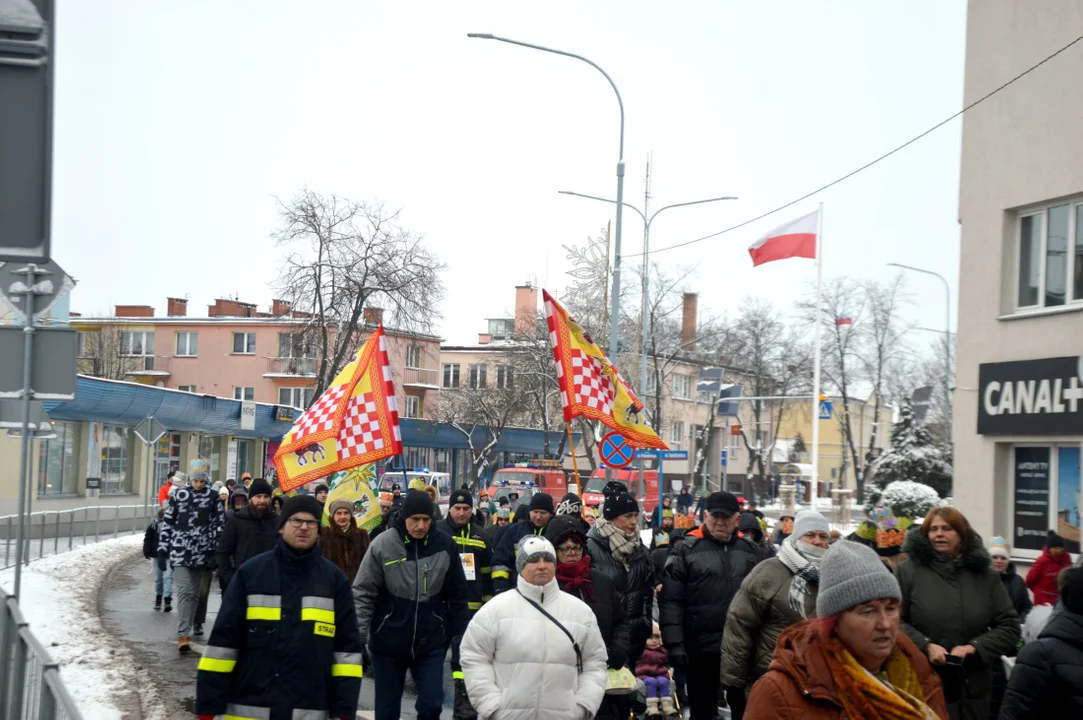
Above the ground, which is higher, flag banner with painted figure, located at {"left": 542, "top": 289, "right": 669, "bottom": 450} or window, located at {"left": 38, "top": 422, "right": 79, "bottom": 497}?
Result: flag banner with painted figure, located at {"left": 542, "top": 289, "right": 669, "bottom": 450}

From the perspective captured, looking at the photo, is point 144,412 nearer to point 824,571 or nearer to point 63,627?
point 63,627

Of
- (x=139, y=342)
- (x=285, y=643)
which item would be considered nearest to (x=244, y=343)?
(x=139, y=342)

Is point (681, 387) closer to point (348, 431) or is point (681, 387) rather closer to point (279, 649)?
point (348, 431)

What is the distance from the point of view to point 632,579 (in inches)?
347

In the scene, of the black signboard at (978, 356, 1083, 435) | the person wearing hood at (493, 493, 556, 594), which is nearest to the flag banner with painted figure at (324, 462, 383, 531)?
the person wearing hood at (493, 493, 556, 594)

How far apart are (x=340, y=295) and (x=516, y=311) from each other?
1811cm

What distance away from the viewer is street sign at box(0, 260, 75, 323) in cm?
1213

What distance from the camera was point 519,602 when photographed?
6352mm

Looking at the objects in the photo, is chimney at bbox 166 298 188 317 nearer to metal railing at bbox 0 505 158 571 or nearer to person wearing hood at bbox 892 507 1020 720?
metal railing at bbox 0 505 158 571

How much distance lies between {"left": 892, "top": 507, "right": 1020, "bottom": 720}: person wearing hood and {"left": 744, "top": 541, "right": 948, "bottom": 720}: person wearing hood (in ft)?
11.2

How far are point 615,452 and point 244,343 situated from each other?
202ft

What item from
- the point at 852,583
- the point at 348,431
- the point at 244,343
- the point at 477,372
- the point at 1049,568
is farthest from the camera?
the point at 477,372

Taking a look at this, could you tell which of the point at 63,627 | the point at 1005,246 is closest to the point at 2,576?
the point at 63,627

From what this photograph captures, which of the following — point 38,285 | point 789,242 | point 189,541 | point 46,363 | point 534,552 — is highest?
point 789,242
